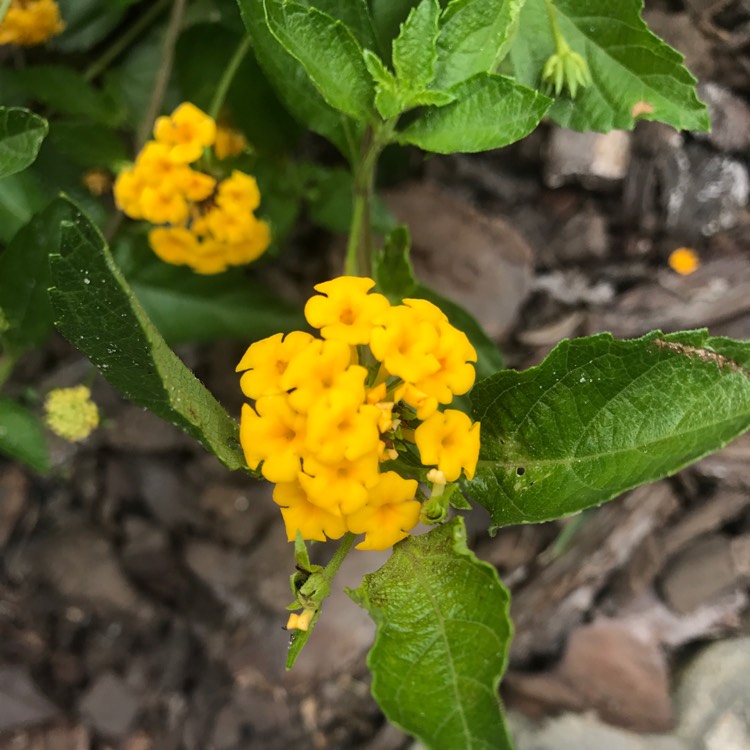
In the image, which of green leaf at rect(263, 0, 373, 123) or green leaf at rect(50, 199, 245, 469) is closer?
green leaf at rect(50, 199, 245, 469)

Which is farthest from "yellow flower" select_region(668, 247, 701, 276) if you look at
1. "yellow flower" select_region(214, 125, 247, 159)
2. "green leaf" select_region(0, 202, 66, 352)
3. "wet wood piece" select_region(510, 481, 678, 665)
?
"green leaf" select_region(0, 202, 66, 352)

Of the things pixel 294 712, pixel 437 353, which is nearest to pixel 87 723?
pixel 294 712

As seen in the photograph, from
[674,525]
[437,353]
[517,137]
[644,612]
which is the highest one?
[517,137]

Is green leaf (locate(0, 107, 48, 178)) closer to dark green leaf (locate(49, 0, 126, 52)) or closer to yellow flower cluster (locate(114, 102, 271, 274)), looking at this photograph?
yellow flower cluster (locate(114, 102, 271, 274))

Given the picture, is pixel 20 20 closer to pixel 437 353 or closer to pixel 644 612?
pixel 437 353

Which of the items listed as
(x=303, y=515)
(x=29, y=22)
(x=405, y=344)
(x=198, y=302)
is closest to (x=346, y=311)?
(x=405, y=344)

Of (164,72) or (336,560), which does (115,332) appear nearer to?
(336,560)
